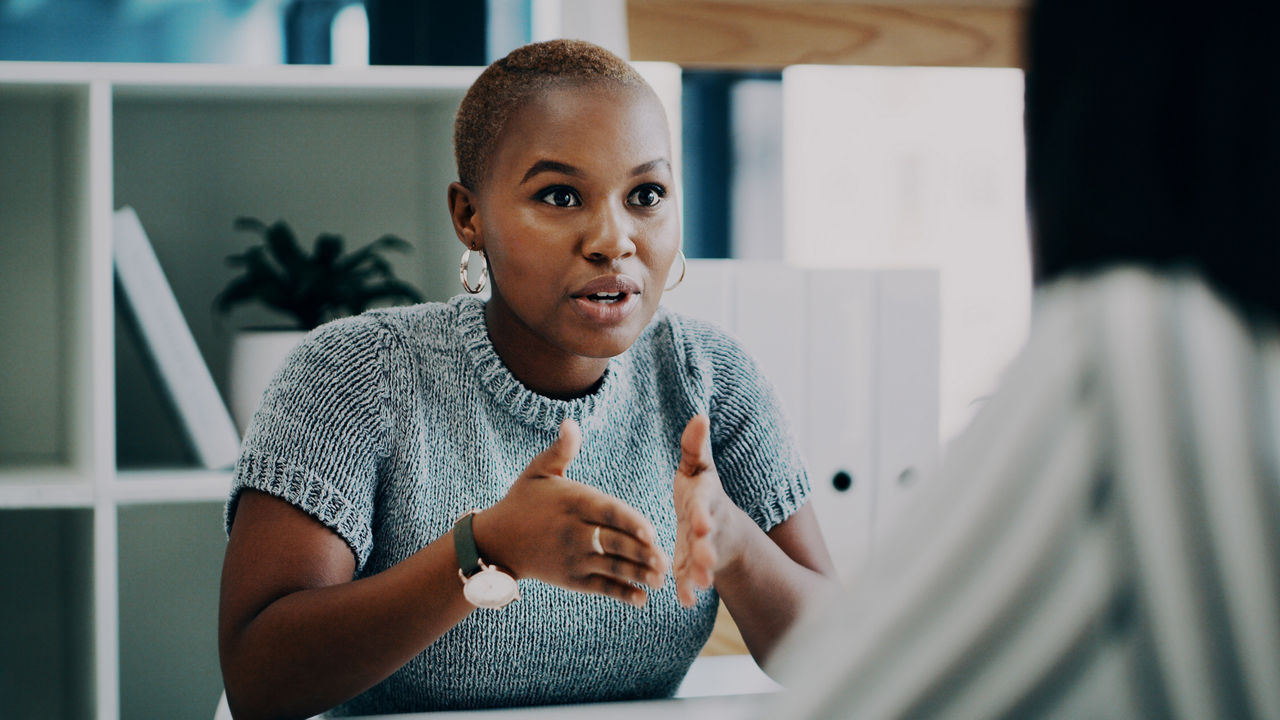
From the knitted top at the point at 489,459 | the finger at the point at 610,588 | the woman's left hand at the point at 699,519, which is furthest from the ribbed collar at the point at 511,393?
the finger at the point at 610,588

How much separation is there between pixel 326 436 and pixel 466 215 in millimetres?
298

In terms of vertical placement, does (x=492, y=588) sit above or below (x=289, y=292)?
below

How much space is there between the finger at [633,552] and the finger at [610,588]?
0.01 meters

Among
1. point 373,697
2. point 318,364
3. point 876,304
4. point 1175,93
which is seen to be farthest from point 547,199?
point 1175,93

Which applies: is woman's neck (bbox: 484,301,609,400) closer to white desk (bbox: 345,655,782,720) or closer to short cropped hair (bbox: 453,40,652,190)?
short cropped hair (bbox: 453,40,652,190)

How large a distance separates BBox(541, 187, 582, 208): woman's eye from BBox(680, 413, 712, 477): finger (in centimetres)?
29

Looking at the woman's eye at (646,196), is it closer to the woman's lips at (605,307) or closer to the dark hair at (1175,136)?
the woman's lips at (605,307)

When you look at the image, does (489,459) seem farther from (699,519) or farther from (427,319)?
(699,519)

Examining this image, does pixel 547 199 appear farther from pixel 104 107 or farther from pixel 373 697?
pixel 104 107

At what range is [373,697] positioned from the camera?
107 centimetres

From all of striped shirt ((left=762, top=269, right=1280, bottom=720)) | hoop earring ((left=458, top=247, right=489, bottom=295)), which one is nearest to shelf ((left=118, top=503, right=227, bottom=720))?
hoop earring ((left=458, top=247, right=489, bottom=295))

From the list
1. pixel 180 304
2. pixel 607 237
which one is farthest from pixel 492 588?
pixel 180 304

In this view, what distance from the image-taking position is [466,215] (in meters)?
1.17

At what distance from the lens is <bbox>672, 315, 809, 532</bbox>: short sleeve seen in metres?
1.16
